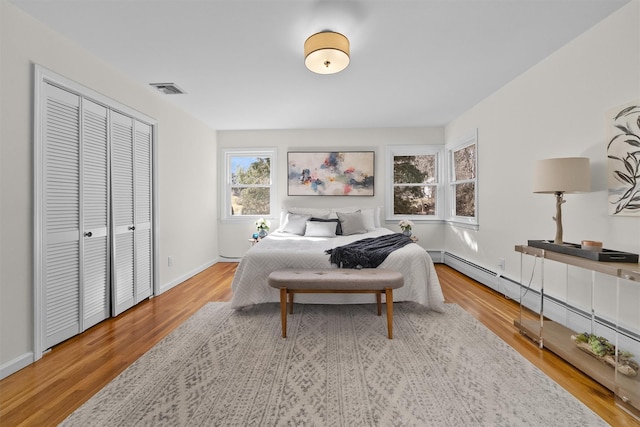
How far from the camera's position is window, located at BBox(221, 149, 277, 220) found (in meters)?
5.18

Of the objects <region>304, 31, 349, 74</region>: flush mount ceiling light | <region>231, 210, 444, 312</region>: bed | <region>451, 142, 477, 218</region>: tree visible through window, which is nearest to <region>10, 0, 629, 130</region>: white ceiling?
<region>304, 31, 349, 74</region>: flush mount ceiling light

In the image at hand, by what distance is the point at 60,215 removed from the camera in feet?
7.20

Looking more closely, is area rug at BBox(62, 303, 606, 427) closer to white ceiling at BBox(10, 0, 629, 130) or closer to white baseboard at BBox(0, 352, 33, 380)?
white baseboard at BBox(0, 352, 33, 380)

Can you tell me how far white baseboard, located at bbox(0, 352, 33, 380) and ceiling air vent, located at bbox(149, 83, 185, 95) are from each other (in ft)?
8.77

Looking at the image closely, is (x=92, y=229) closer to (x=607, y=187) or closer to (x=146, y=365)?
(x=146, y=365)

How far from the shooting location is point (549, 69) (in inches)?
102

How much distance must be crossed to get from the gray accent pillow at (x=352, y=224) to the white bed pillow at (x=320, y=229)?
22 cm

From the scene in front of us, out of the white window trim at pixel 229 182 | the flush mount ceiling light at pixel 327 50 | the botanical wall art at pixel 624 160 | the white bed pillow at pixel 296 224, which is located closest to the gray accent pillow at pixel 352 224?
the white bed pillow at pixel 296 224

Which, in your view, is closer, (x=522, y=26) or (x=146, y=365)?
(x=146, y=365)

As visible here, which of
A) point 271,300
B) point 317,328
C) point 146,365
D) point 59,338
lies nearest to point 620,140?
point 317,328

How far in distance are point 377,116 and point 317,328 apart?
128 inches

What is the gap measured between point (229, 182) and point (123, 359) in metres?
3.60

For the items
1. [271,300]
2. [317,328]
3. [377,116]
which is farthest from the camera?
[377,116]

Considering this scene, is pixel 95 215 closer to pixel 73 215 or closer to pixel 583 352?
pixel 73 215
